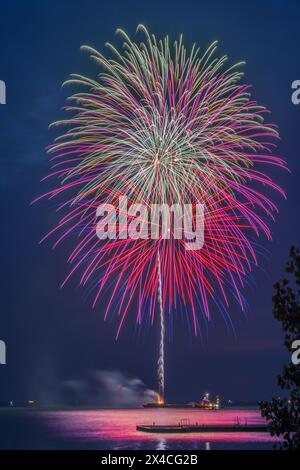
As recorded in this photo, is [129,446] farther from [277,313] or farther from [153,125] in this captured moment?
[277,313]

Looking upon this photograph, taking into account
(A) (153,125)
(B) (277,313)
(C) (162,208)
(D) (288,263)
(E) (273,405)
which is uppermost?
(A) (153,125)

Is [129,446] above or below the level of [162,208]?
below

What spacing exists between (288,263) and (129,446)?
242ft

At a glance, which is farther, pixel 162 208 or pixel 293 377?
pixel 162 208
